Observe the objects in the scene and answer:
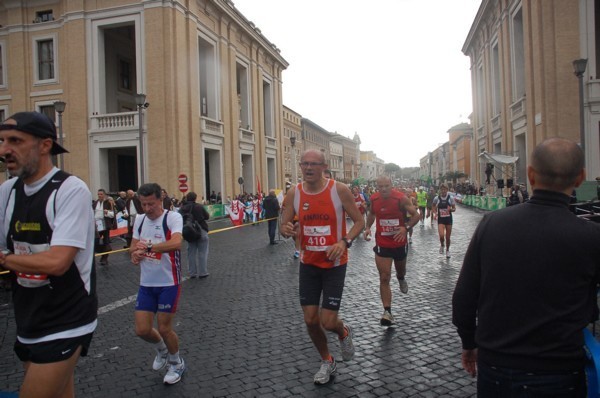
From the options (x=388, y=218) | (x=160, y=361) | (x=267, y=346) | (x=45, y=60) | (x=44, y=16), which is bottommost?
(x=267, y=346)

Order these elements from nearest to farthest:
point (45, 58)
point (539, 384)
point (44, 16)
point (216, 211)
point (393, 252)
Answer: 1. point (539, 384)
2. point (393, 252)
3. point (216, 211)
4. point (44, 16)
5. point (45, 58)

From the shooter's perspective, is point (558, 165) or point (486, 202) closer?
point (558, 165)

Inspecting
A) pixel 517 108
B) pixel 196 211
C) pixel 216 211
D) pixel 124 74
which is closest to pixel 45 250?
pixel 196 211

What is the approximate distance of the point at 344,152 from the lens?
13712 cm

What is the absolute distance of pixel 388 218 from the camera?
6590mm

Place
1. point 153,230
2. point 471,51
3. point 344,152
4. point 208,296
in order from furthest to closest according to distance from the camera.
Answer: point 344,152 → point 471,51 → point 208,296 → point 153,230

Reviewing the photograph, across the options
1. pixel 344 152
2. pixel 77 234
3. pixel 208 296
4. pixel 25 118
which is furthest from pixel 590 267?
pixel 344 152

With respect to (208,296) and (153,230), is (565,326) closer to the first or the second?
(153,230)

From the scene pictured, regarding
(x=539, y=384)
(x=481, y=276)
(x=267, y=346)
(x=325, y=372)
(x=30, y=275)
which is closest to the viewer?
(x=539, y=384)

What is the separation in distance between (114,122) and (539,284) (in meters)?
29.3

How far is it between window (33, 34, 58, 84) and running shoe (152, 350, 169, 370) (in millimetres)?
30599

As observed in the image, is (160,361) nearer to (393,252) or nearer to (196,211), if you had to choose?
(393,252)

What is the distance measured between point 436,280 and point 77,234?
24.8 feet

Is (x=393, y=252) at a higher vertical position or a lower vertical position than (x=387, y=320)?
higher
